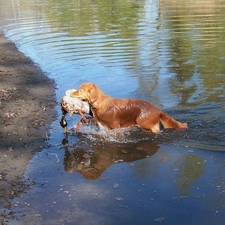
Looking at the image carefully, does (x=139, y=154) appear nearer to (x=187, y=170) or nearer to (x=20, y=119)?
(x=187, y=170)

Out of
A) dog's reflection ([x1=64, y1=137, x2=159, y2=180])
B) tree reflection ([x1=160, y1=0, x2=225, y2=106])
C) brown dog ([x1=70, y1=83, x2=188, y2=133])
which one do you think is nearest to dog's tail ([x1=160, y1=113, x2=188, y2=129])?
brown dog ([x1=70, y1=83, x2=188, y2=133])

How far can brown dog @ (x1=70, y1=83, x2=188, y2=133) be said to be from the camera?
328 inches

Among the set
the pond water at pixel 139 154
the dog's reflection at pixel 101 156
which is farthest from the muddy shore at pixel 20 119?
the dog's reflection at pixel 101 156

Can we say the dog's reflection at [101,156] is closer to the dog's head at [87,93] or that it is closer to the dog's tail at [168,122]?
the dog's tail at [168,122]

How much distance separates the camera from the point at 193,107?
9969 millimetres

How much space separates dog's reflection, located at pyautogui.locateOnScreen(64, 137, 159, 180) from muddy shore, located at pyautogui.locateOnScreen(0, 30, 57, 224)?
788mm

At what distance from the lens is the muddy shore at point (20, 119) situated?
646 centimetres

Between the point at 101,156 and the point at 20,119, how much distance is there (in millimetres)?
2689

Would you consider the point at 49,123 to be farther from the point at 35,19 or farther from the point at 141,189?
the point at 35,19

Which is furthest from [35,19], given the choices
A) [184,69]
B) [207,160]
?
[207,160]

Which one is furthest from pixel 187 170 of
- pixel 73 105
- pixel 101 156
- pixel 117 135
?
pixel 73 105

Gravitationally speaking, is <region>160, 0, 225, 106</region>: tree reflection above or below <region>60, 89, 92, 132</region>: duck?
below

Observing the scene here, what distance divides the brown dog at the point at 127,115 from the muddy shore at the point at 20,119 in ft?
4.26

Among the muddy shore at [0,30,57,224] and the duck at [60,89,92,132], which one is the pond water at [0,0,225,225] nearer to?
the muddy shore at [0,30,57,224]
